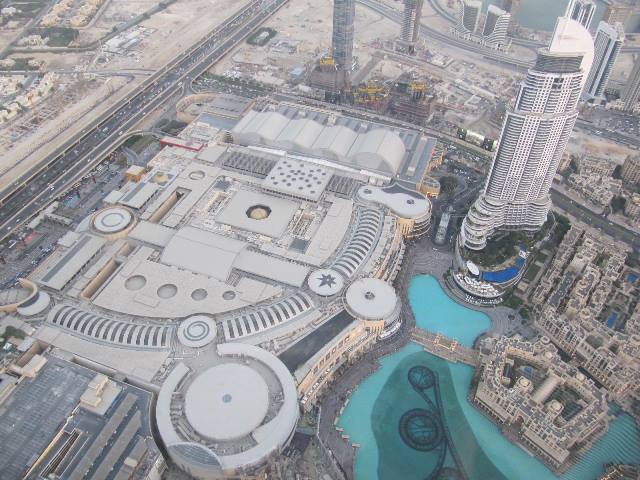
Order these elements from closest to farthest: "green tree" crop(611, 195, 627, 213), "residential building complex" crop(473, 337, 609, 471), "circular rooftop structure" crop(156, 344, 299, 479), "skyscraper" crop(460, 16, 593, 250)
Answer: "circular rooftop structure" crop(156, 344, 299, 479)
"residential building complex" crop(473, 337, 609, 471)
"skyscraper" crop(460, 16, 593, 250)
"green tree" crop(611, 195, 627, 213)

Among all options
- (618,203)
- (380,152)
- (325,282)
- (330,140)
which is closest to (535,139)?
(380,152)

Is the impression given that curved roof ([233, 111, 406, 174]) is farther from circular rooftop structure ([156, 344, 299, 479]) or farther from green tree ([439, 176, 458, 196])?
circular rooftop structure ([156, 344, 299, 479])

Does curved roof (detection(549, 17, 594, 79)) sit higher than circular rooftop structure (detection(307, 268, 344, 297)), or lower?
higher

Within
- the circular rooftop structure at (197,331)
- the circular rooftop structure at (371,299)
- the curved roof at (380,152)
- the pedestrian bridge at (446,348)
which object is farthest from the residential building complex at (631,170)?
the circular rooftop structure at (197,331)

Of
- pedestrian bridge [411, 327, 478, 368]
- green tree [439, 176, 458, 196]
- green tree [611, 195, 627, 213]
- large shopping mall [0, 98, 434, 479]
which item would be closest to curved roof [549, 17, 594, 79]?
large shopping mall [0, 98, 434, 479]

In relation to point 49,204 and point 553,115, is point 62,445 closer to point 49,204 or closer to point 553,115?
point 49,204

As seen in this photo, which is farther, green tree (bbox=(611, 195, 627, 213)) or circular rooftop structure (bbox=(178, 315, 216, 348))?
green tree (bbox=(611, 195, 627, 213))
